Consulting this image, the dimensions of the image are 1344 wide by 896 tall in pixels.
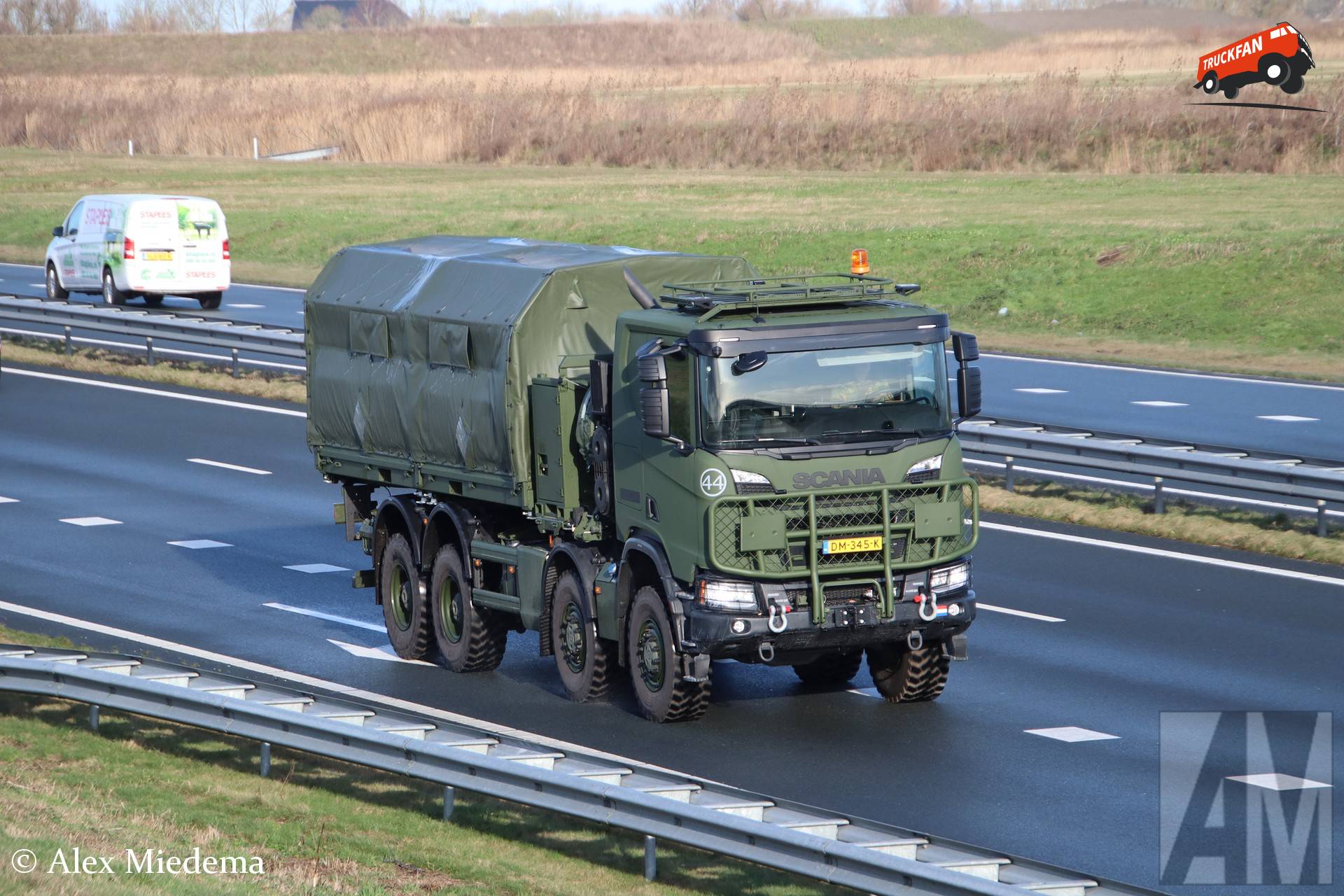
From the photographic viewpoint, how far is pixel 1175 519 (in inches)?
737

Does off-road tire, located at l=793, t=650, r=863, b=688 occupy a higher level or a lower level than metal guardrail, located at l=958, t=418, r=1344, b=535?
lower

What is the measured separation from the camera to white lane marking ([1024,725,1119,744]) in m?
11.7

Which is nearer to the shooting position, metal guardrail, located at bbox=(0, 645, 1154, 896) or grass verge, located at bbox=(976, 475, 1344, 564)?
metal guardrail, located at bbox=(0, 645, 1154, 896)

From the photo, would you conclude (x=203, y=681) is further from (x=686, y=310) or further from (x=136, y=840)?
(x=686, y=310)

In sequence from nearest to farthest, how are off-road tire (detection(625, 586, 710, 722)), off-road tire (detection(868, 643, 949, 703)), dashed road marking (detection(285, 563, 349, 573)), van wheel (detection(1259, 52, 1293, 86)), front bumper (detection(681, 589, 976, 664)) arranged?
1. front bumper (detection(681, 589, 976, 664))
2. off-road tire (detection(625, 586, 710, 722))
3. off-road tire (detection(868, 643, 949, 703))
4. dashed road marking (detection(285, 563, 349, 573))
5. van wheel (detection(1259, 52, 1293, 86))

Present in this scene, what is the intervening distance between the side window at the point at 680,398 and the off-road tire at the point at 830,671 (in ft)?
7.92

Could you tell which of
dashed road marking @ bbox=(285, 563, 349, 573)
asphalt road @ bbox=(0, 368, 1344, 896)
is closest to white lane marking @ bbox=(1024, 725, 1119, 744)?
asphalt road @ bbox=(0, 368, 1344, 896)

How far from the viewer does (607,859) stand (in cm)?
951

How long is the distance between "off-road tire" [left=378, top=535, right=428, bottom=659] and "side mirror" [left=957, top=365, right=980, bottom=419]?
4.45 m

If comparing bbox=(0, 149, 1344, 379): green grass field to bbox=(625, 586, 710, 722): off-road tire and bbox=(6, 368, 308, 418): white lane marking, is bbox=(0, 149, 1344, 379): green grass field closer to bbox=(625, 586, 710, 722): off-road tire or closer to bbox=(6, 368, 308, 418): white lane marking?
bbox=(6, 368, 308, 418): white lane marking

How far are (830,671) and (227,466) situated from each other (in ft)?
37.8

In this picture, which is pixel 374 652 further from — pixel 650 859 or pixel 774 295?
pixel 650 859

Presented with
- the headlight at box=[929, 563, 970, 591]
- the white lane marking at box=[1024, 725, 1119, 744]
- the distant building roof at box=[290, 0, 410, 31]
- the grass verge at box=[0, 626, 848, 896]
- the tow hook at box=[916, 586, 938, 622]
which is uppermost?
the distant building roof at box=[290, 0, 410, 31]

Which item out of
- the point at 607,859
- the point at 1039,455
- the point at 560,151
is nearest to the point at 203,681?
the point at 607,859
